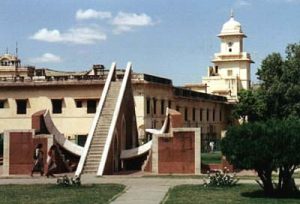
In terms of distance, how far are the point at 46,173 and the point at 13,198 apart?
7508 millimetres

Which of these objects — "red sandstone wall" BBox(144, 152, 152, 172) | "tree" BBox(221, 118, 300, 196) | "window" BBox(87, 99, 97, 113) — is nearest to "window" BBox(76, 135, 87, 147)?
"window" BBox(87, 99, 97, 113)

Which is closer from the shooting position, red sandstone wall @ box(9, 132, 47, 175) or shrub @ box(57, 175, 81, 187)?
shrub @ box(57, 175, 81, 187)

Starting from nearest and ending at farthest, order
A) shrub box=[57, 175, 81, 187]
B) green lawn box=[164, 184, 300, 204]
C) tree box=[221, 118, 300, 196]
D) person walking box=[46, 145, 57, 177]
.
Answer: green lawn box=[164, 184, 300, 204]
tree box=[221, 118, 300, 196]
shrub box=[57, 175, 81, 187]
person walking box=[46, 145, 57, 177]

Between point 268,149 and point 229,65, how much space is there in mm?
67932

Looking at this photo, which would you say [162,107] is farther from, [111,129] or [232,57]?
[232,57]

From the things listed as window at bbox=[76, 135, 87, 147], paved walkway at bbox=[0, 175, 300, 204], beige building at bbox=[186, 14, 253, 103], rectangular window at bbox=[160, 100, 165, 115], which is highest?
beige building at bbox=[186, 14, 253, 103]

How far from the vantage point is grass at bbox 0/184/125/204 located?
54.0ft

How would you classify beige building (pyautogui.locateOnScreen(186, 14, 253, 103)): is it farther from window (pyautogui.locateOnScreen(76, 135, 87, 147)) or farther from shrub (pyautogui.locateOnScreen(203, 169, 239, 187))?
shrub (pyautogui.locateOnScreen(203, 169, 239, 187))

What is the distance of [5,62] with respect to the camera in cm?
9050

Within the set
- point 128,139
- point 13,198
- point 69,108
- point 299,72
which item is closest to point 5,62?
point 69,108

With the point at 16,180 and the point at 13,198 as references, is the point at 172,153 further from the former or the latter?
the point at 13,198

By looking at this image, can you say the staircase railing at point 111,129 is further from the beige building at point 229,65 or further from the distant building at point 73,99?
the beige building at point 229,65

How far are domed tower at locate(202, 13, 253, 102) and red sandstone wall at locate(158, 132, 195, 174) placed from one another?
5506 centimetres

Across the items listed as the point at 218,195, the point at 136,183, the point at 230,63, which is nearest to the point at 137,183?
the point at 136,183
